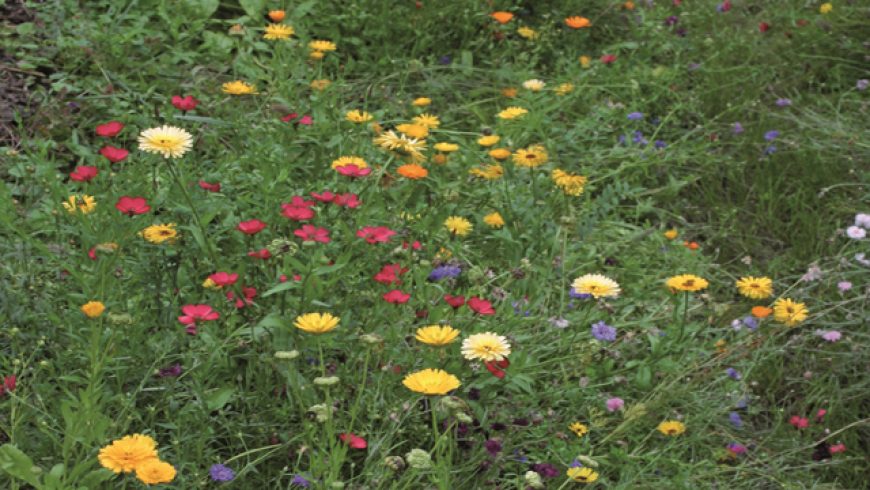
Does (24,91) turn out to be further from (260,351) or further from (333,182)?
(260,351)

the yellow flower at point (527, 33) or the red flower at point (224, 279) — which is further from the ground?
the red flower at point (224, 279)

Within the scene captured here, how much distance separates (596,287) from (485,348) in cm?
49

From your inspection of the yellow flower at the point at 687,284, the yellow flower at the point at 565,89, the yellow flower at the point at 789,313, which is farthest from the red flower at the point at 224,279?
the yellow flower at the point at 565,89

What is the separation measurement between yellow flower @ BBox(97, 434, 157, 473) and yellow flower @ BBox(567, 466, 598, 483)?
72 centimetres

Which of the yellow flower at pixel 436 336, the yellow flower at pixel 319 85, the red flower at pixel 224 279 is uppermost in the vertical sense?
the red flower at pixel 224 279

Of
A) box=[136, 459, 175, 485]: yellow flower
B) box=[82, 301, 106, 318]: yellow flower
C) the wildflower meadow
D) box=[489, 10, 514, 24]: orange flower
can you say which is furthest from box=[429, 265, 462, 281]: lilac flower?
box=[489, 10, 514, 24]: orange flower

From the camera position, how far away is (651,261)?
312 cm

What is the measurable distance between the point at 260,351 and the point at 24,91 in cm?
178

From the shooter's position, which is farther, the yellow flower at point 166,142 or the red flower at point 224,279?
the yellow flower at point 166,142

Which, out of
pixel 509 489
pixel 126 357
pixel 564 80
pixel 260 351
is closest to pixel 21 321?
pixel 126 357

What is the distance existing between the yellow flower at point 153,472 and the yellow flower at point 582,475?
2.30ft

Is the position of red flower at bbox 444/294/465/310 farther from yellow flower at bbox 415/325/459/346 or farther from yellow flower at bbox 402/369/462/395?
yellow flower at bbox 402/369/462/395

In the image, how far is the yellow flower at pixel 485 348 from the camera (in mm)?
1921

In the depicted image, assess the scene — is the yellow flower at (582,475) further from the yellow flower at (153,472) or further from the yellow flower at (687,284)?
the yellow flower at (153,472)
